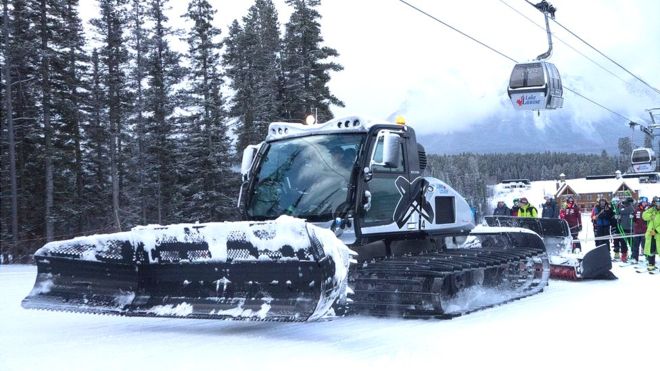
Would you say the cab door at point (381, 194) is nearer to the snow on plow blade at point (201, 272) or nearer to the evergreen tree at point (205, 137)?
the snow on plow blade at point (201, 272)

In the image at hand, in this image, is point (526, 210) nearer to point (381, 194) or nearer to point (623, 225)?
point (623, 225)

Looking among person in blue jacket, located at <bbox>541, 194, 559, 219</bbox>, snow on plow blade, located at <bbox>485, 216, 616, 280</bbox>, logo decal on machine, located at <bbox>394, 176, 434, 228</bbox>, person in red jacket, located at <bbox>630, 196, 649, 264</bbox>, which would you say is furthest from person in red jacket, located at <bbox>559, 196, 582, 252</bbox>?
logo decal on machine, located at <bbox>394, 176, 434, 228</bbox>

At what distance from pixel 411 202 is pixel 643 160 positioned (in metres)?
30.8

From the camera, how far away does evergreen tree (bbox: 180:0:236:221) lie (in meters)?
34.1

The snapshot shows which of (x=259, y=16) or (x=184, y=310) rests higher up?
(x=259, y=16)

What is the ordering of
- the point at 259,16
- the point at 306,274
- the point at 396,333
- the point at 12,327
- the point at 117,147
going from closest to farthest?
the point at 306,274
the point at 396,333
the point at 12,327
the point at 117,147
the point at 259,16

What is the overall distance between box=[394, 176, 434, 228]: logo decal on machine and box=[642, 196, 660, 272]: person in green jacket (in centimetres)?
726

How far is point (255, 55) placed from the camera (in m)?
42.6

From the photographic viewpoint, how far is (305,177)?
834 cm

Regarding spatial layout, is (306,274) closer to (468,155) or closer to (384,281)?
(384,281)

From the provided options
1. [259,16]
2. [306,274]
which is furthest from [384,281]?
[259,16]

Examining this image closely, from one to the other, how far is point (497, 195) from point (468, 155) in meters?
12.5

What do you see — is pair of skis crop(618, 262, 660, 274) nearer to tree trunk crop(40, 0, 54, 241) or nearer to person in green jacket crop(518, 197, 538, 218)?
person in green jacket crop(518, 197, 538, 218)

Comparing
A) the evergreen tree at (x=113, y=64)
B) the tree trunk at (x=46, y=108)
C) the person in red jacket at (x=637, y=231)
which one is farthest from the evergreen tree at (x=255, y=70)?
the person in red jacket at (x=637, y=231)
